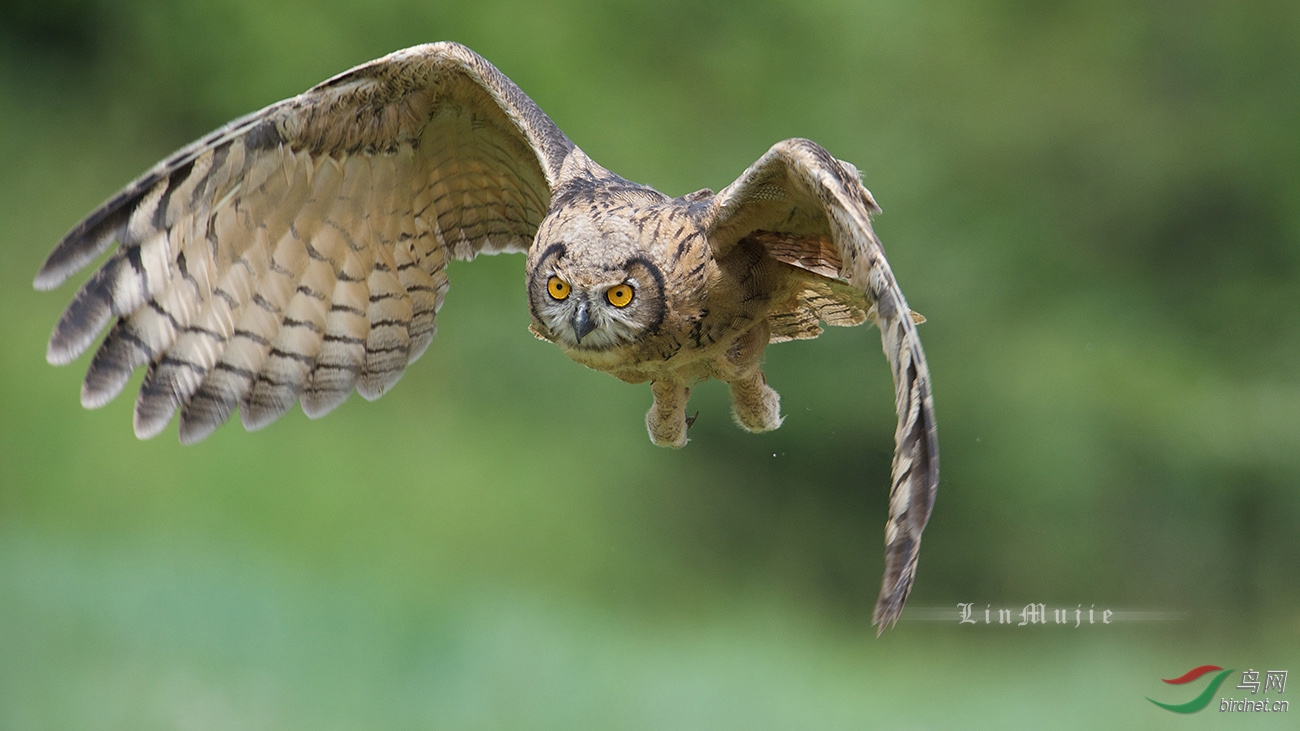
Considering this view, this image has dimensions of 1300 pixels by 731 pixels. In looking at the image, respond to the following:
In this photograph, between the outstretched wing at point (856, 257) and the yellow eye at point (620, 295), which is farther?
the yellow eye at point (620, 295)

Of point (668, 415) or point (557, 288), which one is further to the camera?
point (668, 415)

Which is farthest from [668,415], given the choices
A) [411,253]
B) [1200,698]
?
[1200,698]

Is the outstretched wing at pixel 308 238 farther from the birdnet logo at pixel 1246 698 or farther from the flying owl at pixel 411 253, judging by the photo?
the birdnet logo at pixel 1246 698

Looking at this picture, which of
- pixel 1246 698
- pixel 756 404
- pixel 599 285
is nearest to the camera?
pixel 599 285

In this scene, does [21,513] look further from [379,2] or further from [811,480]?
[811,480]

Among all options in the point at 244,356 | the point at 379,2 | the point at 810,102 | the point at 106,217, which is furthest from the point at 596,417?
the point at 106,217

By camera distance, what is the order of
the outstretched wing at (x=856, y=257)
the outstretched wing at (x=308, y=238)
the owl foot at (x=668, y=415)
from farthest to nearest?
the owl foot at (x=668, y=415) → the outstretched wing at (x=308, y=238) → the outstretched wing at (x=856, y=257)

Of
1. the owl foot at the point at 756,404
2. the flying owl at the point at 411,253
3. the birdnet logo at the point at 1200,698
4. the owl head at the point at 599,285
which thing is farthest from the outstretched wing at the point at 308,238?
the birdnet logo at the point at 1200,698

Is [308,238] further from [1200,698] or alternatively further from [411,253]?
[1200,698]
